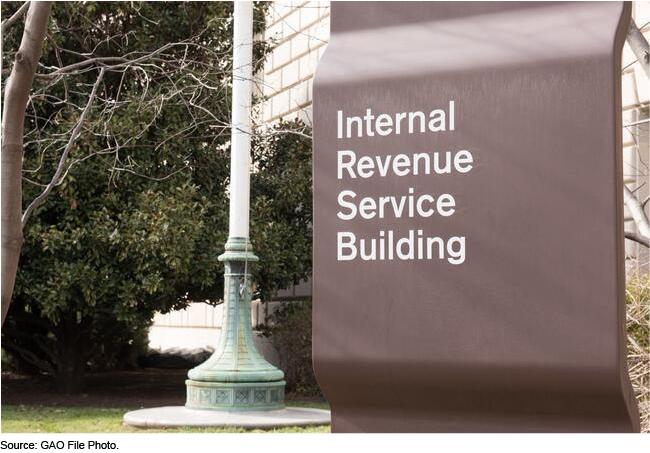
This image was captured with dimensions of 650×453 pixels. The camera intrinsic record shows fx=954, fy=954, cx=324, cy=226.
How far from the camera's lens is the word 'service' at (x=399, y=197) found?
325 centimetres

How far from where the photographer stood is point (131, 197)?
13.8 metres

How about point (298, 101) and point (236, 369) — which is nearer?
point (236, 369)

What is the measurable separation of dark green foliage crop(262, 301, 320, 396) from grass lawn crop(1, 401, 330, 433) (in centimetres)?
147

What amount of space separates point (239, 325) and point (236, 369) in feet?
2.12

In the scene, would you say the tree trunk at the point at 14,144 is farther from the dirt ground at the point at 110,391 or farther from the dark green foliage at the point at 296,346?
Result: the dark green foliage at the point at 296,346

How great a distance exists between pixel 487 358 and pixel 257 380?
853 cm

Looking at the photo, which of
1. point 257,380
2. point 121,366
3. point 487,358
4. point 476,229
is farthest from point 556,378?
point 121,366

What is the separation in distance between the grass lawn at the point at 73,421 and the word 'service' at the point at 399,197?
6.80 metres

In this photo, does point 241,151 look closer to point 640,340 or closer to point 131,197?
point 131,197

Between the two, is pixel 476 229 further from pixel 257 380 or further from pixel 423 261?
pixel 257 380

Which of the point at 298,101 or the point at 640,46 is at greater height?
the point at 298,101

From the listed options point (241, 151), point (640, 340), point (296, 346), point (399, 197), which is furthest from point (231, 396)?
point (399, 197)

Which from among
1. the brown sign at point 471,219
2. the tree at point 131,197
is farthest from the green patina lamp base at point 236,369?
the brown sign at point 471,219

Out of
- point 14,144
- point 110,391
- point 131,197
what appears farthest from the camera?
point 110,391
